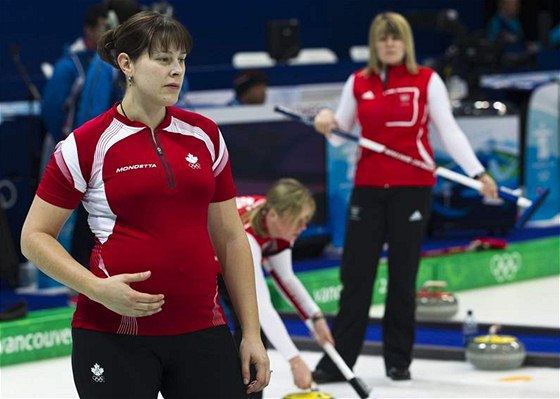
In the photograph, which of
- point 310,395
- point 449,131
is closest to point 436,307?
point 449,131

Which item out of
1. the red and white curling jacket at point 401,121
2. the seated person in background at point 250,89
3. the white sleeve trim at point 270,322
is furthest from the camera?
the seated person in background at point 250,89

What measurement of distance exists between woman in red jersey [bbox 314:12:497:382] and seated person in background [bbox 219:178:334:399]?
1.07m

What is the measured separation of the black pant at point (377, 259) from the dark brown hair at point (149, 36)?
128 inches

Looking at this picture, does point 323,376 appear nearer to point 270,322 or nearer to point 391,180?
point 391,180

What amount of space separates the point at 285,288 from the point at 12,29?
227 inches

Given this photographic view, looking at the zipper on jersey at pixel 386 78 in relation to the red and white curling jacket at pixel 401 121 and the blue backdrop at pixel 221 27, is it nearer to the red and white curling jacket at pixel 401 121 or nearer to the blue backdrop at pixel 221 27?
the red and white curling jacket at pixel 401 121

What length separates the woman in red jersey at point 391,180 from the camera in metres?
6.38

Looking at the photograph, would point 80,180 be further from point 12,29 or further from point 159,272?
point 12,29

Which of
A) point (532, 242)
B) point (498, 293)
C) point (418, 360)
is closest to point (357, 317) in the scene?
point (418, 360)

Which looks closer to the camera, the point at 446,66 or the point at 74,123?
the point at 74,123

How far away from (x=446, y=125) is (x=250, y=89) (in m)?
3.06

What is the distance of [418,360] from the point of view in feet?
23.4

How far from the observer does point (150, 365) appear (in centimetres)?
317

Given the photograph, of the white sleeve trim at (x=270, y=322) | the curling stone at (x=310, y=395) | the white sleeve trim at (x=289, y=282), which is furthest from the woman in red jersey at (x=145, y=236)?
the curling stone at (x=310, y=395)
